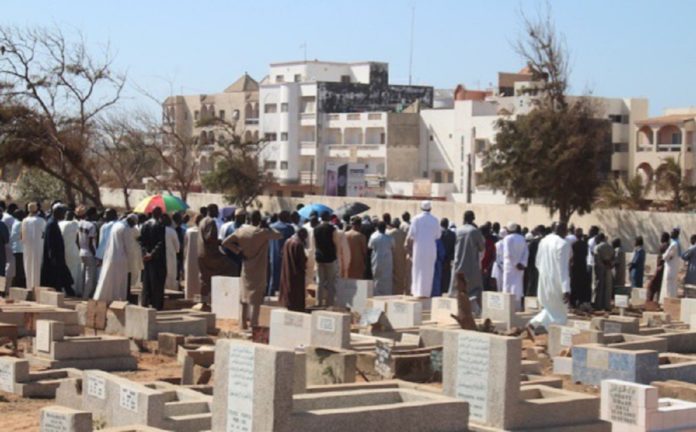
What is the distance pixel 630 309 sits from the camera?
21.0 m

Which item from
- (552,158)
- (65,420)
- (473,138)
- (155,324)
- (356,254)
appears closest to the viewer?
(65,420)

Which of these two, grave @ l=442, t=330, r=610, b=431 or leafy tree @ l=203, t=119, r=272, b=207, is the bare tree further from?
grave @ l=442, t=330, r=610, b=431

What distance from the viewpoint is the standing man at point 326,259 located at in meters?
18.2

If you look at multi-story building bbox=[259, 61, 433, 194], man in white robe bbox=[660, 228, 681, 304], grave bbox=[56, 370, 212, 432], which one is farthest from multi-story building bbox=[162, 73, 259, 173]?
grave bbox=[56, 370, 212, 432]

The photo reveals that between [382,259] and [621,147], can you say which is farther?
[621,147]

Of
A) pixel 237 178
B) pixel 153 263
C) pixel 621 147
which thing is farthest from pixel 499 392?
pixel 621 147

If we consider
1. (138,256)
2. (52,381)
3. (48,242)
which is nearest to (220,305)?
(138,256)

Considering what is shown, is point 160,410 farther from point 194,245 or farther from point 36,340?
point 194,245

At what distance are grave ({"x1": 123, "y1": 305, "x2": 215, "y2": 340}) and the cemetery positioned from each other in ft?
0.06

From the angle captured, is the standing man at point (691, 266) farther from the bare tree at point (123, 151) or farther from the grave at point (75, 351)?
the bare tree at point (123, 151)

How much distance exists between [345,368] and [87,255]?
8.48 metres

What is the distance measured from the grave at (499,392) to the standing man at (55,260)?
10.5m

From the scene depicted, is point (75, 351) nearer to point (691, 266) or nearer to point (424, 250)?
point (424, 250)

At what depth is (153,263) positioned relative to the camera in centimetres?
1797
